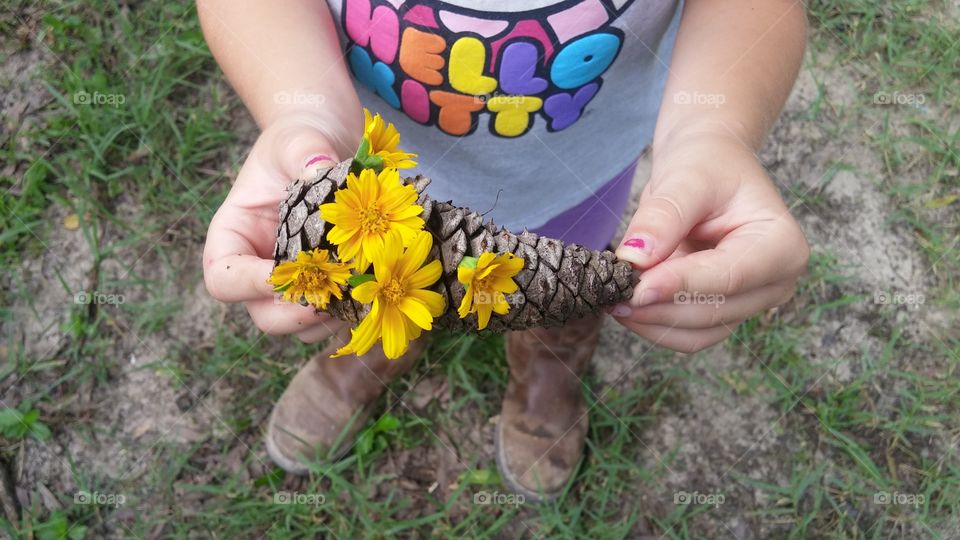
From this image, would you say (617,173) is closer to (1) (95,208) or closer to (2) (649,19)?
(2) (649,19)

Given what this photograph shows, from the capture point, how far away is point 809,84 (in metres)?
3.02

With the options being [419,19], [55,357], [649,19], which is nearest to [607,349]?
[649,19]

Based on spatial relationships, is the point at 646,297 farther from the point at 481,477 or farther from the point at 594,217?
the point at 481,477

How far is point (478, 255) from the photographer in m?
1.16

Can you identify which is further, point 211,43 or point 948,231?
point 948,231

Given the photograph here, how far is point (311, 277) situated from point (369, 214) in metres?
0.13

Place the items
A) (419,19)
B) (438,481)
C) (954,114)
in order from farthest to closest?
(954,114) → (438,481) → (419,19)

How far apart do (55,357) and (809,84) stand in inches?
121

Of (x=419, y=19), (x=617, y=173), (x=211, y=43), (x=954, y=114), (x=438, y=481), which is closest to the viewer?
(x=419, y=19)

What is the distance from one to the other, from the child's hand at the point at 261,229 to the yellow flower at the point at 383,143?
0.52 ft

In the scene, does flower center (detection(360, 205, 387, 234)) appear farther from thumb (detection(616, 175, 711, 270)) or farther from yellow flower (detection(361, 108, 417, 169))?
thumb (detection(616, 175, 711, 270))

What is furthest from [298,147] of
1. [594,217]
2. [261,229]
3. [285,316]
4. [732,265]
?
[594,217]

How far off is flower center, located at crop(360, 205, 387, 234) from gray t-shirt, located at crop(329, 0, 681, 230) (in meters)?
0.58

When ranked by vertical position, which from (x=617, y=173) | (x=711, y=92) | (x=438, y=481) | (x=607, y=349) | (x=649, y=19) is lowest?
(x=438, y=481)
